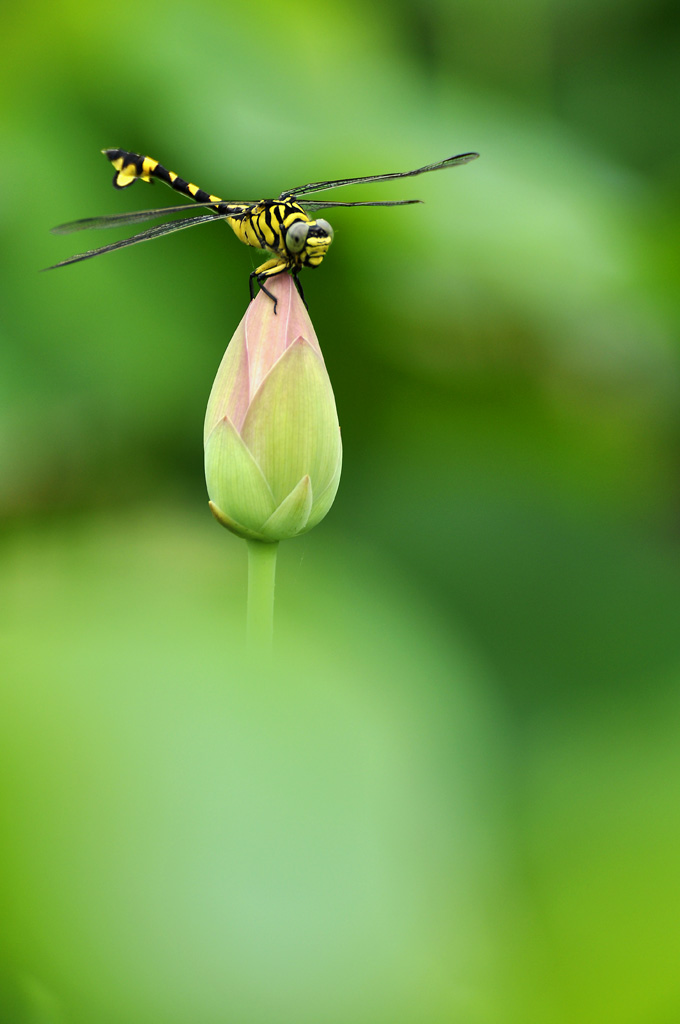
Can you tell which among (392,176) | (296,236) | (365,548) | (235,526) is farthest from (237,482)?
(365,548)

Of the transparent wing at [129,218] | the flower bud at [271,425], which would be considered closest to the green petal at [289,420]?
the flower bud at [271,425]

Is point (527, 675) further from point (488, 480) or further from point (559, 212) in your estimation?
point (559, 212)

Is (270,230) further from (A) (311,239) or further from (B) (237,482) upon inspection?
(B) (237,482)

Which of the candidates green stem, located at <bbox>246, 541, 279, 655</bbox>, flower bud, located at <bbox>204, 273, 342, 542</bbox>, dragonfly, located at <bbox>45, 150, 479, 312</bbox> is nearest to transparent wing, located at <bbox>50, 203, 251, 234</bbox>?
dragonfly, located at <bbox>45, 150, 479, 312</bbox>

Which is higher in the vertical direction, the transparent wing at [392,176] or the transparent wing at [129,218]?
the transparent wing at [392,176]

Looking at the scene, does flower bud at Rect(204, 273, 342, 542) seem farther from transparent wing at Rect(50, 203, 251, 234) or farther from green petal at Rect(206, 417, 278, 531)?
transparent wing at Rect(50, 203, 251, 234)

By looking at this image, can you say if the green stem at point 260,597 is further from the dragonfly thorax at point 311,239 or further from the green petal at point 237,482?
the dragonfly thorax at point 311,239

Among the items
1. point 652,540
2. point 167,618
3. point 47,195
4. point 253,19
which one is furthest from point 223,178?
point 167,618
